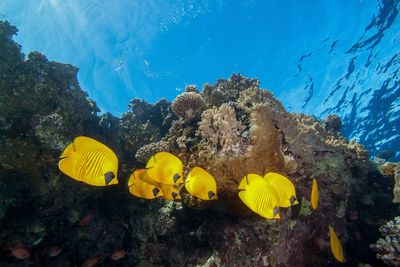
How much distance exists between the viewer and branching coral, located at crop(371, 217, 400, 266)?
14.8 ft

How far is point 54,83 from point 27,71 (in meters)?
0.65

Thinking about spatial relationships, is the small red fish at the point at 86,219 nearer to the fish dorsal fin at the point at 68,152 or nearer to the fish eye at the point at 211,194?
the fish eye at the point at 211,194

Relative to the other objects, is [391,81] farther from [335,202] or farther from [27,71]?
[27,71]

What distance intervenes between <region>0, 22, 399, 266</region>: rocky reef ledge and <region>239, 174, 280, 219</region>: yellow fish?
1.42 meters

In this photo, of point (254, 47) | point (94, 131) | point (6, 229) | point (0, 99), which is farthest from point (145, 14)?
point (6, 229)

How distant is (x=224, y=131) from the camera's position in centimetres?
441

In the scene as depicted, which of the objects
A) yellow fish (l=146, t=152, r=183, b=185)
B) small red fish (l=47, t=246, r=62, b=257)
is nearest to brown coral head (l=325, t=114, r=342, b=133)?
yellow fish (l=146, t=152, r=183, b=185)

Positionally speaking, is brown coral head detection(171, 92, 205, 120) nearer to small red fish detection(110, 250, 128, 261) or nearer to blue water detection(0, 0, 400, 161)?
small red fish detection(110, 250, 128, 261)

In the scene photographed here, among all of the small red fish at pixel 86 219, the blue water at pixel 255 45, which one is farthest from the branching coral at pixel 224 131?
the blue water at pixel 255 45

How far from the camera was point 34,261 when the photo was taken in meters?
5.76

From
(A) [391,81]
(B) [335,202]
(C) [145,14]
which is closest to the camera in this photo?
(B) [335,202]

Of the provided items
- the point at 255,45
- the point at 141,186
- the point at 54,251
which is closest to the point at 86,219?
the point at 54,251

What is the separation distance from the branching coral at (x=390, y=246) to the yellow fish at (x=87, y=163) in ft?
15.4

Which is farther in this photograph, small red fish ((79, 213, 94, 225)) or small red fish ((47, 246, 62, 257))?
small red fish ((79, 213, 94, 225))
